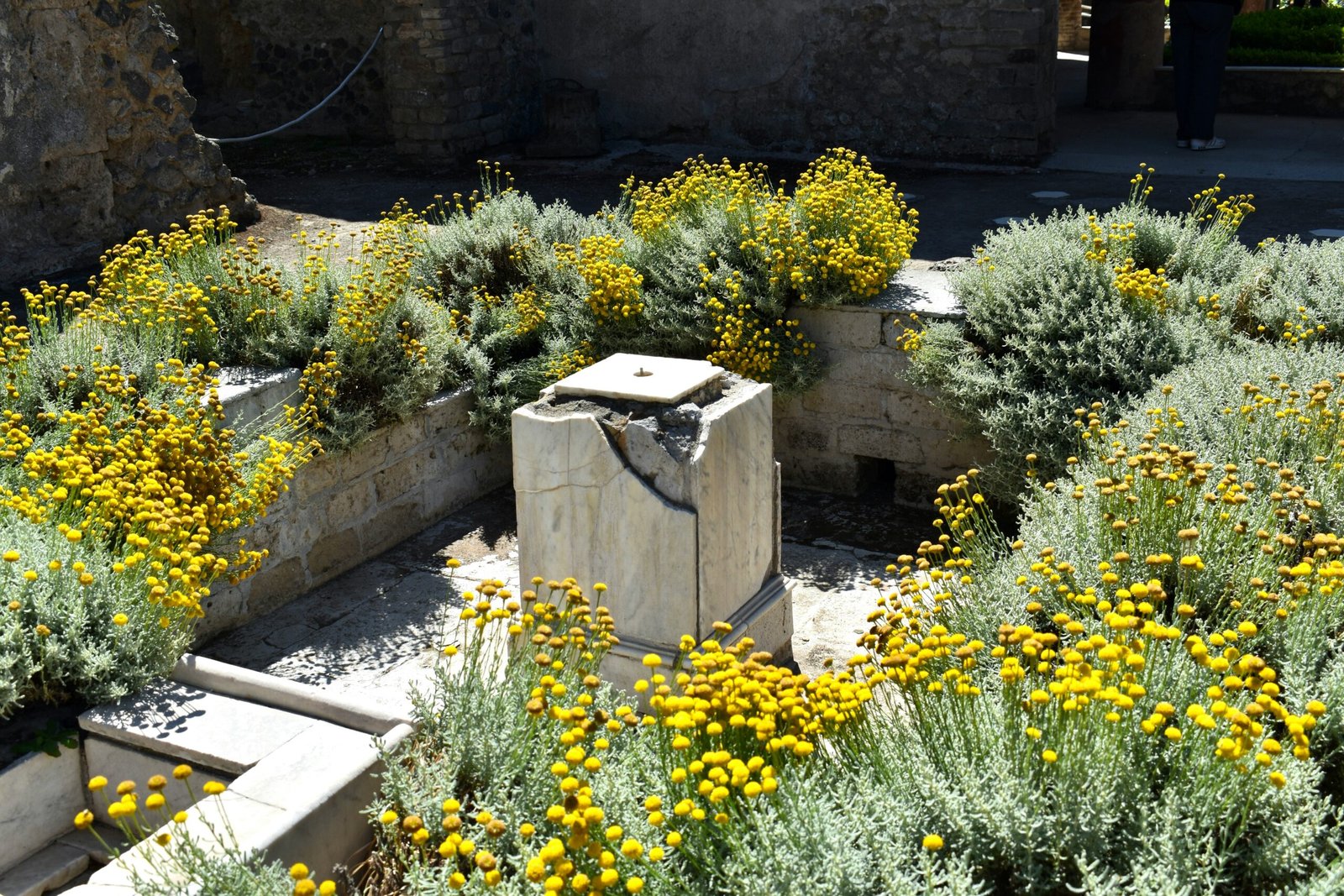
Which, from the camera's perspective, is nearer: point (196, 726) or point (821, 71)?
point (196, 726)

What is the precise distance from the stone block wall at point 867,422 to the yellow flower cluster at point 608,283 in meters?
0.80

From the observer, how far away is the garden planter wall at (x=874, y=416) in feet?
20.8

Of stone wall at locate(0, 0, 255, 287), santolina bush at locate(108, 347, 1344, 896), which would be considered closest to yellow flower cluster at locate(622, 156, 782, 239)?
santolina bush at locate(108, 347, 1344, 896)

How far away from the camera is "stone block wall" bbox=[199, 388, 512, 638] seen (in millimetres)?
5469

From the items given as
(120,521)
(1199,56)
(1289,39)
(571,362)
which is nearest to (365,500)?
(571,362)

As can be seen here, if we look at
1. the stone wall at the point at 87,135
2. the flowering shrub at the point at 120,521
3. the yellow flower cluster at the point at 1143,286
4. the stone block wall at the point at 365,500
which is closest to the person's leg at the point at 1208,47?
the yellow flower cluster at the point at 1143,286

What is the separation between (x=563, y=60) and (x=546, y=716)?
10.9 m

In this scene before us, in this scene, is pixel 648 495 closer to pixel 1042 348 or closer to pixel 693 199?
pixel 1042 348

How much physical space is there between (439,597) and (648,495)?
63.0 inches

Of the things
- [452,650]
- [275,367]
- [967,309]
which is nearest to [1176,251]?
[967,309]

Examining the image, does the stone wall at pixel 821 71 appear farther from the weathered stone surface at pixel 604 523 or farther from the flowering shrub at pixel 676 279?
the weathered stone surface at pixel 604 523

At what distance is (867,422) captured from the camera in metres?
6.56

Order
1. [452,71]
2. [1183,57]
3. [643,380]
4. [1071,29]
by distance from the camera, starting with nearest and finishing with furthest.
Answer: [643,380] → [1183,57] → [452,71] → [1071,29]

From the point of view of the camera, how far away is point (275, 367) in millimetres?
5746
